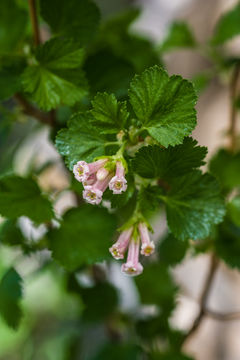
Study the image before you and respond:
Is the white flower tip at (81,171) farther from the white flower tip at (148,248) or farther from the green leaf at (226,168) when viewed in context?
the green leaf at (226,168)

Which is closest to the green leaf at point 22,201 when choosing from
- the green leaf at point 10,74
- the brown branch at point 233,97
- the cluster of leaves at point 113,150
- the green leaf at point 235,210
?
the cluster of leaves at point 113,150

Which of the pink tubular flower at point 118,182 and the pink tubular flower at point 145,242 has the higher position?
the pink tubular flower at point 118,182

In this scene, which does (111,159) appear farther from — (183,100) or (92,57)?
(92,57)

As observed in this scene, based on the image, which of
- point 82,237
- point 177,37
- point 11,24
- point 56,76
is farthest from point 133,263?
point 177,37

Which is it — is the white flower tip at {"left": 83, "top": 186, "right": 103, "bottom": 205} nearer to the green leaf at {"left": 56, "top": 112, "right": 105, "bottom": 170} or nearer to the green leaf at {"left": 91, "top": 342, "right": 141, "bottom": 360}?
the green leaf at {"left": 56, "top": 112, "right": 105, "bottom": 170}

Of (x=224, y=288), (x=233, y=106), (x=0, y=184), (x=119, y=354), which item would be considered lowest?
(x=224, y=288)

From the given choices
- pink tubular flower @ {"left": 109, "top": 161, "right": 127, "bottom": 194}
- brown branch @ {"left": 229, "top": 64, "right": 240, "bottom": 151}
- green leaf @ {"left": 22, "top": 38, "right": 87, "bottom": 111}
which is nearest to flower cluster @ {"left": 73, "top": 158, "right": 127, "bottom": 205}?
pink tubular flower @ {"left": 109, "top": 161, "right": 127, "bottom": 194}

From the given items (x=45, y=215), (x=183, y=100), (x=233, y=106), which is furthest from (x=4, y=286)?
(x=233, y=106)

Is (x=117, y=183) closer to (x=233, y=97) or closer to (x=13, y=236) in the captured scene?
(x=13, y=236)
